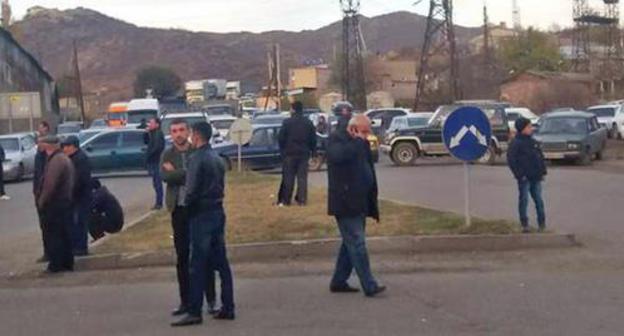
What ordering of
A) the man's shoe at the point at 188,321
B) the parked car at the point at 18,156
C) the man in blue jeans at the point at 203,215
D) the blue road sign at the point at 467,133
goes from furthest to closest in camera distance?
1. the parked car at the point at 18,156
2. the blue road sign at the point at 467,133
3. the man in blue jeans at the point at 203,215
4. the man's shoe at the point at 188,321

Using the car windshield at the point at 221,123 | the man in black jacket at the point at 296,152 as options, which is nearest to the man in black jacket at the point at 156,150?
the man in black jacket at the point at 296,152

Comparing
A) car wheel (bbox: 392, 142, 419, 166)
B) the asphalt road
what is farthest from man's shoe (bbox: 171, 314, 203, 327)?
car wheel (bbox: 392, 142, 419, 166)

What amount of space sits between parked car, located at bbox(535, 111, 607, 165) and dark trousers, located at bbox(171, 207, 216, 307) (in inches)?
969

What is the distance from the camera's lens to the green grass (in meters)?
15.2

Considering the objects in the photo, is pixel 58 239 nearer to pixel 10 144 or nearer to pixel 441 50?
pixel 10 144

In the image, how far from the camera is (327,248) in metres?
14.5

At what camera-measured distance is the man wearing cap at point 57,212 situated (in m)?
13.9

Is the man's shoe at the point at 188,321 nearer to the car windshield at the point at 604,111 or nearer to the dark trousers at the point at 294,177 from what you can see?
the dark trousers at the point at 294,177

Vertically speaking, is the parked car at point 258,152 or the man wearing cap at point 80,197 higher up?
the man wearing cap at point 80,197

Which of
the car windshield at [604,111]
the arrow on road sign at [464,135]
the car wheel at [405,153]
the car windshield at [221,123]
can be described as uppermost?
the arrow on road sign at [464,135]

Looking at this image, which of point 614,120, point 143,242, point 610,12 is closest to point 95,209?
point 143,242

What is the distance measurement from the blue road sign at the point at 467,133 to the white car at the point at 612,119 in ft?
108

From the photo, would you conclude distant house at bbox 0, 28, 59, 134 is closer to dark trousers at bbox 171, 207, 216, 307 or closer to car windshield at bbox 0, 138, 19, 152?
car windshield at bbox 0, 138, 19, 152

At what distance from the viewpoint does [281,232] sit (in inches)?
616
